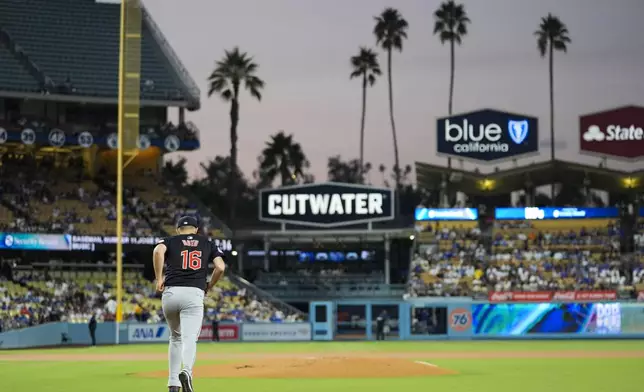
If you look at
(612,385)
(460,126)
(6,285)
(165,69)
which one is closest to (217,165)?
(165,69)

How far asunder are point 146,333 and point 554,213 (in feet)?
87.2

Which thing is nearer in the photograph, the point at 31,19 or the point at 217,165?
the point at 31,19

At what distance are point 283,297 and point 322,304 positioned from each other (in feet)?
40.9

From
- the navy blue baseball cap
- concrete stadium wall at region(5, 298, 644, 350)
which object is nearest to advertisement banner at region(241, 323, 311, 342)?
concrete stadium wall at region(5, 298, 644, 350)

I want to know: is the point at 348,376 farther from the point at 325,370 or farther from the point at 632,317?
the point at 632,317

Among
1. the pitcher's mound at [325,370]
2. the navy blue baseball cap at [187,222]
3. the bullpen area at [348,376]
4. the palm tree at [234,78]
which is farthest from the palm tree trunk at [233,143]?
the navy blue baseball cap at [187,222]

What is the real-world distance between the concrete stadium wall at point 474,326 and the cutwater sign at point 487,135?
12.9 metres

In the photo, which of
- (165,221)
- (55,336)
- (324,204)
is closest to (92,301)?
(55,336)

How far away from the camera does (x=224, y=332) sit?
163ft

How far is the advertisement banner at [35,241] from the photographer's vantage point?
54.2m

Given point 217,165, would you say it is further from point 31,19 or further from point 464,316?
point 464,316

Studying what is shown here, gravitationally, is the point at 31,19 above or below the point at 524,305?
above

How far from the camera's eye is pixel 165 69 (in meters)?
65.8

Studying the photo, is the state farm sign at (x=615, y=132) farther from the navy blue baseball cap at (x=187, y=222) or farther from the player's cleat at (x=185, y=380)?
the player's cleat at (x=185, y=380)
